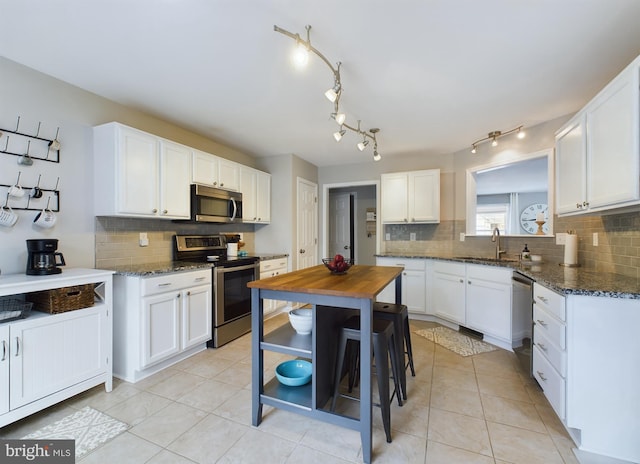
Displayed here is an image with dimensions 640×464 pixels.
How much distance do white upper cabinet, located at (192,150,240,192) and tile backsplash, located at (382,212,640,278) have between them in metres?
2.51

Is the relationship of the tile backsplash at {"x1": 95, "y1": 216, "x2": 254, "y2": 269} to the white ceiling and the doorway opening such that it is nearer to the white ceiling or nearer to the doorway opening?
the white ceiling

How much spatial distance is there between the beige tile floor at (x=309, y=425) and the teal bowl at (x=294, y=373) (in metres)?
0.24

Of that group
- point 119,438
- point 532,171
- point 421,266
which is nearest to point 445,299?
point 421,266

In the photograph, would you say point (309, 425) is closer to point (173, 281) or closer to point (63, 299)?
point (173, 281)

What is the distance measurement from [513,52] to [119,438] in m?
3.52

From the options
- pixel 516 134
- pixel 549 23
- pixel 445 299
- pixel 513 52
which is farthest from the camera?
pixel 445 299

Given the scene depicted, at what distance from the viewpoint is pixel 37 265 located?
1978mm

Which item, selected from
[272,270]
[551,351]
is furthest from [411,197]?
→ [551,351]

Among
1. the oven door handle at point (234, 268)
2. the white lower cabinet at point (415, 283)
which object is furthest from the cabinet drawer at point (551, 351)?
the oven door handle at point (234, 268)

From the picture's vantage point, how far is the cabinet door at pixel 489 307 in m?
2.95

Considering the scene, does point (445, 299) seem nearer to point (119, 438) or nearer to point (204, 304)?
point (204, 304)

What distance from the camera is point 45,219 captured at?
2.15m

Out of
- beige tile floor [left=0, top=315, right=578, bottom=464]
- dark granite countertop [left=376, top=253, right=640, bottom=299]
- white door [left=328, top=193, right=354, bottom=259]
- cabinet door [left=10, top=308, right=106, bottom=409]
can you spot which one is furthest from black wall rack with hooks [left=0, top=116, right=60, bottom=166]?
white door [left=328, top=193, right=354, bottom=259]

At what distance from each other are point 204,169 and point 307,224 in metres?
1.97
